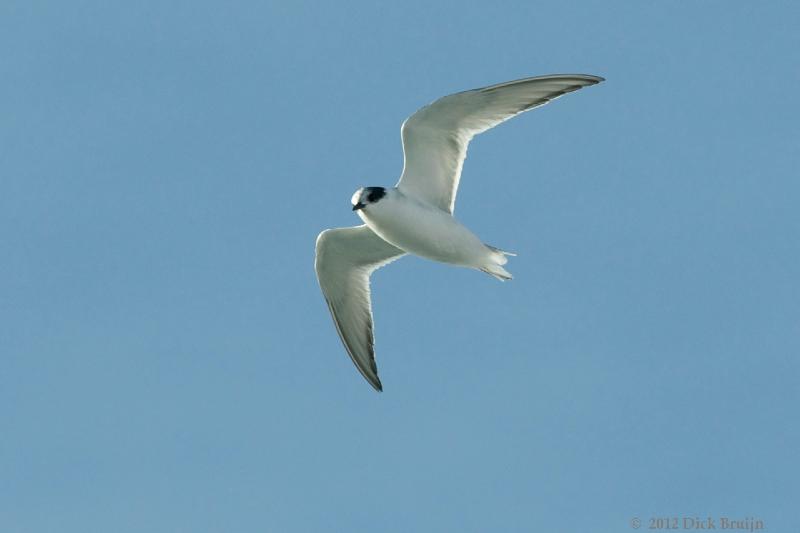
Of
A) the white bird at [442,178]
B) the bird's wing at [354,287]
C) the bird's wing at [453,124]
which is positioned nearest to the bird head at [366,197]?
the white bird at [442,178]

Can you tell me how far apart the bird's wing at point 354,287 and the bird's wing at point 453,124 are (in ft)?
4.90

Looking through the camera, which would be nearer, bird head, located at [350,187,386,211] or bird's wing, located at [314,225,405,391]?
bird head, located at [350,187,386,211]

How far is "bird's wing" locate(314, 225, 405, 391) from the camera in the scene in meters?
20.4

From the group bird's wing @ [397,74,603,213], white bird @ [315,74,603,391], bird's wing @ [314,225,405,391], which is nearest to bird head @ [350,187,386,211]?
white bird @ [315,74,603,391]

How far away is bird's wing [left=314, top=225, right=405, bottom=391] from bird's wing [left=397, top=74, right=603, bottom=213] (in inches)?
58.8

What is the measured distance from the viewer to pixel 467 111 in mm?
18594

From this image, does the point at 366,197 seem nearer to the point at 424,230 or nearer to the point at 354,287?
the point at 424,230

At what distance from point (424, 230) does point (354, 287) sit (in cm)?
243

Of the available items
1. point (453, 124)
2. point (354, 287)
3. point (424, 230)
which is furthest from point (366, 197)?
point (354, 287)

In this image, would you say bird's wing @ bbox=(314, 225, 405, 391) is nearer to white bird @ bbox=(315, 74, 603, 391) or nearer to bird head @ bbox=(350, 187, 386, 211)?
white bird @ bbox=(315, 74, 603, 391)

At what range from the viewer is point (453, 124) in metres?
18.8

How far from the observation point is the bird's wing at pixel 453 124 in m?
18.0

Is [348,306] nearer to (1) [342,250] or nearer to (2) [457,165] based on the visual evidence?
(1) [342,250]

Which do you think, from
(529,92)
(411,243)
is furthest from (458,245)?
(529,92)
